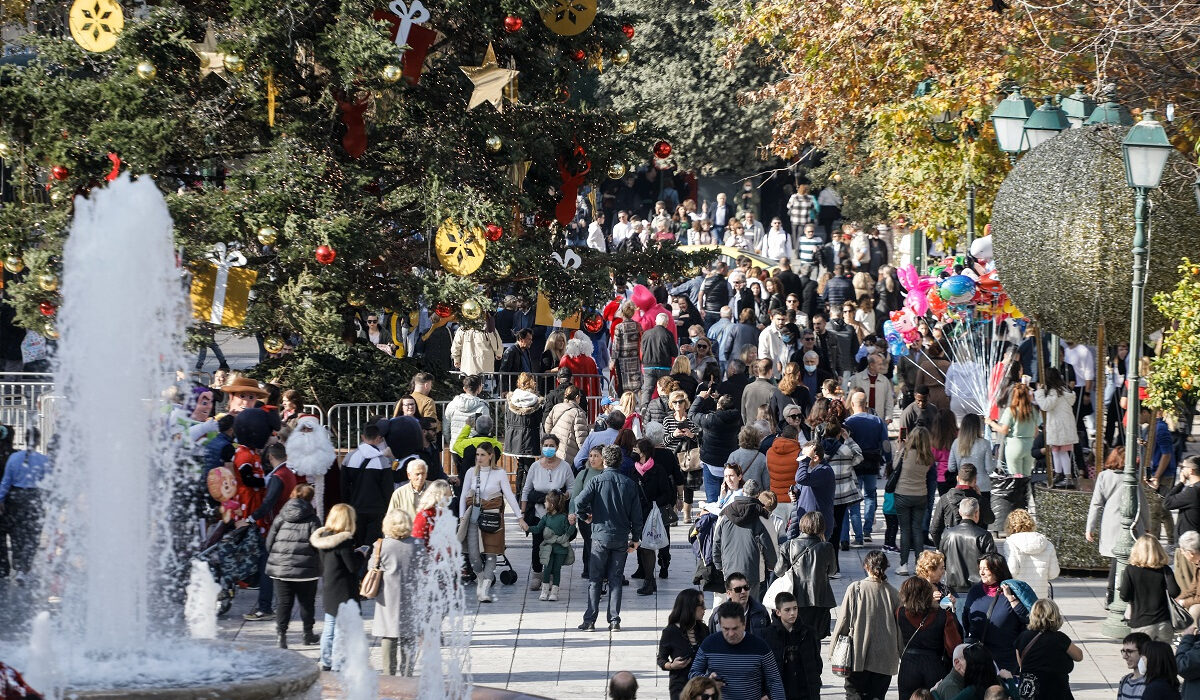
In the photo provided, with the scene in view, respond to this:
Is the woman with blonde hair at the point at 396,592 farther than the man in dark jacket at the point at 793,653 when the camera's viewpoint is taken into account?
Yes

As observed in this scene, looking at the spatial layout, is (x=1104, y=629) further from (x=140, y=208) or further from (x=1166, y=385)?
(x=140, y=208)

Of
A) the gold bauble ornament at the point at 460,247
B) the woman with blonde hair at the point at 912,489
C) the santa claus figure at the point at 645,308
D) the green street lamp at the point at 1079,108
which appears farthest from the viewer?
the santa claus figure at the point at 645,308

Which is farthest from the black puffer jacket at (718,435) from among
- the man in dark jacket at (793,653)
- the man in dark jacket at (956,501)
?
the man in dark jacket at (793,653)

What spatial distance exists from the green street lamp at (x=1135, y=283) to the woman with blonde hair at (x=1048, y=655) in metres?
3.23

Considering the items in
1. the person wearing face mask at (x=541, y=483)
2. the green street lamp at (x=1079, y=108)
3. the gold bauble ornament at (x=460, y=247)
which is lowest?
the person wearing face mask at (x=541, y=483)

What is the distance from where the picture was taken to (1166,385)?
53.3ft

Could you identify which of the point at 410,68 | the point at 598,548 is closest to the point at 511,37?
the point at 410,68

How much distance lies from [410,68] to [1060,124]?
694 centimetres

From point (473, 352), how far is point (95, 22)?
6.40 m

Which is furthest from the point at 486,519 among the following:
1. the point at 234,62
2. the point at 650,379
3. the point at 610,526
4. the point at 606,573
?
the point at 650,379

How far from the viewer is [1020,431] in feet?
57.3

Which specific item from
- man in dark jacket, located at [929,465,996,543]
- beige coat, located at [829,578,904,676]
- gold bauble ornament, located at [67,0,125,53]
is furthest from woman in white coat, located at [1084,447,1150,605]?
gold bauble ornament, located at [67,0,125,53]

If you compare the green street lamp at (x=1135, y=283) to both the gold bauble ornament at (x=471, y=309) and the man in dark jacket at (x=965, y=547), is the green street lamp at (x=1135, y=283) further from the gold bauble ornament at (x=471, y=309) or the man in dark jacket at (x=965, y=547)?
the gold bauble ornament at (x=471, y=309)

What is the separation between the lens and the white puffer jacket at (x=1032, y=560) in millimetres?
13500
